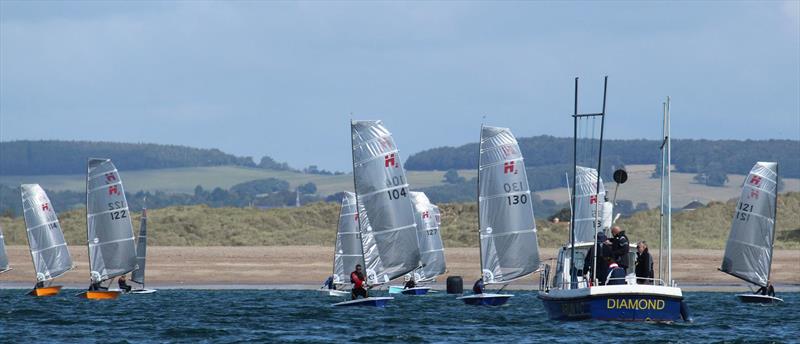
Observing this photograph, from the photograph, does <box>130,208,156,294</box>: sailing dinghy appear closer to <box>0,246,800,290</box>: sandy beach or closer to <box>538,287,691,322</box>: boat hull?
<box>0,246,800,290</box>: sandy beach

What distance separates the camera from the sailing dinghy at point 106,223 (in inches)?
2372

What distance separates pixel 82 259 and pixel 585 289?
4200cm

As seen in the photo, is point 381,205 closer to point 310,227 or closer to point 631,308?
point 631,308

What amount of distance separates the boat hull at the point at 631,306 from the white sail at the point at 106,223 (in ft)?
85.6

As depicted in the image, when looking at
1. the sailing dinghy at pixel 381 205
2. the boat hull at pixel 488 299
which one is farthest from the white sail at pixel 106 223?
the boat hull at pixel 488 299

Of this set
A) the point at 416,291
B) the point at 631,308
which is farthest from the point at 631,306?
the point at 416,291

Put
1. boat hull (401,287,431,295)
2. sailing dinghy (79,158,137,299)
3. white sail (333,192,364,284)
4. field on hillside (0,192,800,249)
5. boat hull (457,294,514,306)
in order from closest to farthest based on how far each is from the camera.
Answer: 1. boat hull (457,294,514,306)
2. boat hull (401,287,431,295)
3. white sail (333,192,364,284)
4. sailing dinghy (79,158,137,299)
5. field on hillside (0,192,800,249)

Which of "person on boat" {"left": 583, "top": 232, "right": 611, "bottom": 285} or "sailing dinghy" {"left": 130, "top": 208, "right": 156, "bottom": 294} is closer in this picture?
"person on boat" {"left": 583, "top": 232, "right": 611, "bottom": 285}

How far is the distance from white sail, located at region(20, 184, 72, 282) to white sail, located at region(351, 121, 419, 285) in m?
18.5

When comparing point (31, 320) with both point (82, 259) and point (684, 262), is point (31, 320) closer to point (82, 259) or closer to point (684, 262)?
point (82, 259)

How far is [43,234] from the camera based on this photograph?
208 ft

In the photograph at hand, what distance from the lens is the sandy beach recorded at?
67250 millimetres

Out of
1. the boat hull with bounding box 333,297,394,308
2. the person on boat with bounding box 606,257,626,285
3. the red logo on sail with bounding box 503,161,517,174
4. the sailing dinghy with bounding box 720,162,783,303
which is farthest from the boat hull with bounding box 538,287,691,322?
the sailing dinghy with bounding box 720,162,783,303

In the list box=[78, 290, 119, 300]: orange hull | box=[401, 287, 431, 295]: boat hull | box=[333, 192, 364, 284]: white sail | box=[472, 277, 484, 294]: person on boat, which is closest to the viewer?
box=[472, 277, 484, 294]: person on boat
